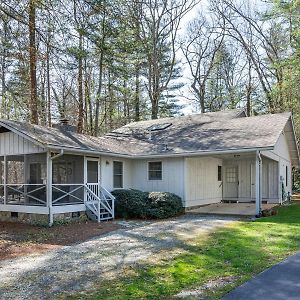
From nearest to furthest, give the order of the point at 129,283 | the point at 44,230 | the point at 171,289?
Result: 1. the point at 171,289
2. the point at 129,283
3. the point at 44,230

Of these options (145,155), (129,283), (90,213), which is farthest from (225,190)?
(129,283)

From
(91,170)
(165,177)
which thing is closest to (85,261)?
(91,170)

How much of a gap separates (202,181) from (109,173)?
4.49m

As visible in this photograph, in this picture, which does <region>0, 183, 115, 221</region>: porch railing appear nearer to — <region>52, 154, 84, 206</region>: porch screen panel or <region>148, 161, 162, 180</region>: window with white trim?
<region>52, 154, 84, 206</region>: porch screen panel

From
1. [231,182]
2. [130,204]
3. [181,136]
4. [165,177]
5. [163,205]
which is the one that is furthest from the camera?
[231,182]

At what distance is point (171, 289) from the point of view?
5.68 metres

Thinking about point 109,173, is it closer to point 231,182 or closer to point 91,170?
point 91,170

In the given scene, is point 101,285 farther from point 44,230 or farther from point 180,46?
point 180,46

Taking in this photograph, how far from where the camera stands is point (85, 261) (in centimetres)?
777

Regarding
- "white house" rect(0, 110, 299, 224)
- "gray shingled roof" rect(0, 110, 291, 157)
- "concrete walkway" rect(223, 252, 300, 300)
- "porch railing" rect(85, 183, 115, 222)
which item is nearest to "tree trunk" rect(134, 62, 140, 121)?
"gray shingled roof" rect(0, 110, 291, 157)

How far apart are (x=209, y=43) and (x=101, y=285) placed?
2914 centimetres

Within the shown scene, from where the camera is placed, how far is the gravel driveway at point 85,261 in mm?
6057

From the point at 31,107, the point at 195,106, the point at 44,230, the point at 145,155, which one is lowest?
the point at 44,230

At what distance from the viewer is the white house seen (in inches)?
546
